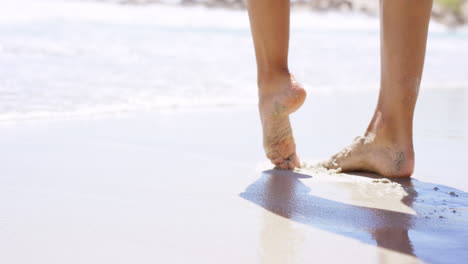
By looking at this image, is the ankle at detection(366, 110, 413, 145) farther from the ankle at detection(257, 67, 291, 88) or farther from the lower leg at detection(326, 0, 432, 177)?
the ankle at detection(257, 67, 291, 88)

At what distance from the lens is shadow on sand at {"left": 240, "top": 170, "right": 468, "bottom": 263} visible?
1073 mm

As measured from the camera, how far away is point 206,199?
1325 mm

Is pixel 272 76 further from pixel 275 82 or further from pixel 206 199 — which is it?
pixel 206 199

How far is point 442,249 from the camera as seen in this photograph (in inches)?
41.6

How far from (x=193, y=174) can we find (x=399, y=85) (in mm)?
510

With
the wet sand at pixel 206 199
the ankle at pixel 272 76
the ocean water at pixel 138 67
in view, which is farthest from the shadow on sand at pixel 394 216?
the ocean water at pixel 138 67

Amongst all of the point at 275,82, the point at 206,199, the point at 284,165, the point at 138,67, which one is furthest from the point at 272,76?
the point at 138,67

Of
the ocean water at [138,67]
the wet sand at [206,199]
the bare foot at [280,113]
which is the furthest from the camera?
the ocean water at [138,67]

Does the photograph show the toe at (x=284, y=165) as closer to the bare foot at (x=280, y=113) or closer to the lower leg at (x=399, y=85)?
the bare foot at (x=280, y=113)

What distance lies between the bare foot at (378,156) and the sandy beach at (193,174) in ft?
0.13

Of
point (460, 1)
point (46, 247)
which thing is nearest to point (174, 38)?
point (46, 247)

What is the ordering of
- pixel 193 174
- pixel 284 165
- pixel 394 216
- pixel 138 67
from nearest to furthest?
pixel 394 216 → pixel 193 174 → pixel 284 165 → pixel 138 67

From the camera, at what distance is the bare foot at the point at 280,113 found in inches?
62.4

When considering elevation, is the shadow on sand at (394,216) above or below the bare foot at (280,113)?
below
